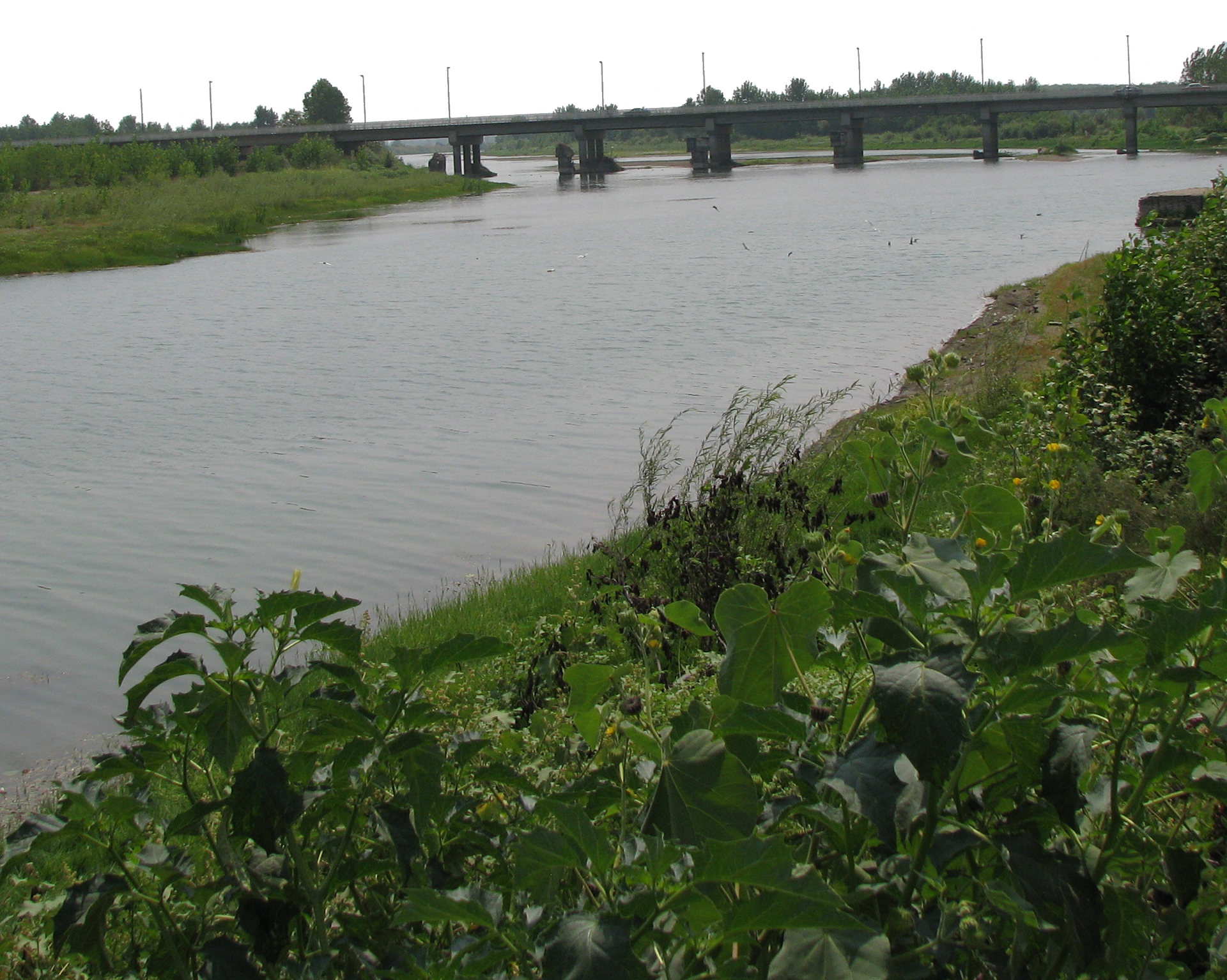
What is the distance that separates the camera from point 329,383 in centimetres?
A: 1550

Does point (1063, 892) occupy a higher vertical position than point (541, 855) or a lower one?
lower

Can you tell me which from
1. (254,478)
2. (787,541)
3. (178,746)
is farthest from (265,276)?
(178,746)

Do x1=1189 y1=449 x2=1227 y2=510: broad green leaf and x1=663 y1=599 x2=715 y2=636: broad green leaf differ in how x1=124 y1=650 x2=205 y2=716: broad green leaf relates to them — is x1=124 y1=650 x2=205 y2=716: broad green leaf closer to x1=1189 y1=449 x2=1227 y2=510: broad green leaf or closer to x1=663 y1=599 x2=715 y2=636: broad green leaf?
x1=663 y1=599 x2=715 y2=636: broad green leaf

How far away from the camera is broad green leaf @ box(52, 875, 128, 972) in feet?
5.46

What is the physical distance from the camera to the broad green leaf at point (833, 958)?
116 cm

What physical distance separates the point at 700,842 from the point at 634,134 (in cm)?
17895

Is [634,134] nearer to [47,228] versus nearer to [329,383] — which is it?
[47,228]

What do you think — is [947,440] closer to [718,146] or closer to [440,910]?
[440,910]

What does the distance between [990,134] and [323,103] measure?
75030mm

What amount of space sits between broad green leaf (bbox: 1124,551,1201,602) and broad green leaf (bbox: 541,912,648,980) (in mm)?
759

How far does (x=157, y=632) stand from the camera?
1.64 metres

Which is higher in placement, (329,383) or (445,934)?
(329,383)

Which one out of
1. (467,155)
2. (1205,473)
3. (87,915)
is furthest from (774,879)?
(467,155)

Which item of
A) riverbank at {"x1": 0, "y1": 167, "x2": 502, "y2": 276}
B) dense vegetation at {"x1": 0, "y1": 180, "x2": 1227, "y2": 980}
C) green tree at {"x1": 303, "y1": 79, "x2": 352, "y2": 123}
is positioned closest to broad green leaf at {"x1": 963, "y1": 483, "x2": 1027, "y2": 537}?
dense vegetation at {"x1": 0, "y1": 180, "x2": 1227, "y2": 980}
